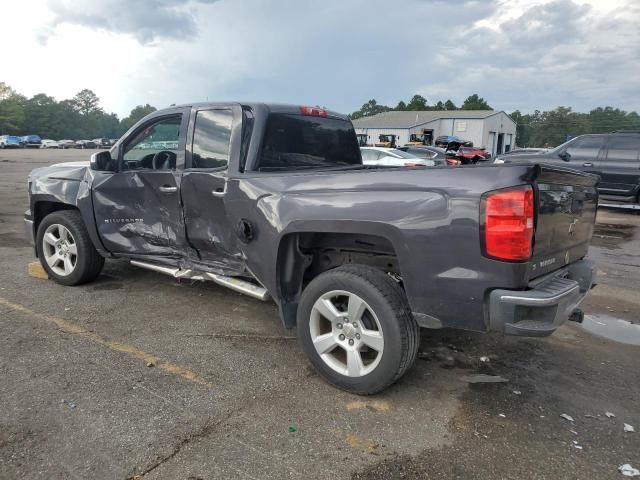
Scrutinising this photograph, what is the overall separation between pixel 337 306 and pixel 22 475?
→ 6.59 ft

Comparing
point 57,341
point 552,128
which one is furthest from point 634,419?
point 552,128

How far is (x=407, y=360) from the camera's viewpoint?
124 inches


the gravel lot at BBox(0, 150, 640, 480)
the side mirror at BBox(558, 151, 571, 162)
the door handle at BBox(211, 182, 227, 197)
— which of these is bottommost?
the gravel lot at BBox(0, 150, 640, 480)

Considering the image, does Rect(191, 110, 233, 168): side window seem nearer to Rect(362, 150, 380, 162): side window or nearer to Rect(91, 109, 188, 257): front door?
Rect(91, 109, 188, 257): front door

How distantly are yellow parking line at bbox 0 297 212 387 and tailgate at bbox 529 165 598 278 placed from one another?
92.9 inches

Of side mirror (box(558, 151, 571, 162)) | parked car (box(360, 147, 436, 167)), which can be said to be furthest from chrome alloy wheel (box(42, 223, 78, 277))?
side mirror (box(558, 151, 571, 162))

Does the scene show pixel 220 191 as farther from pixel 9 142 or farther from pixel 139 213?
pixel 9 142

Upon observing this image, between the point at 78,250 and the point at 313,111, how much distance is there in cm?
289

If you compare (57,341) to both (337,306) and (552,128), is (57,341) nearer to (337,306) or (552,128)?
(337,306)

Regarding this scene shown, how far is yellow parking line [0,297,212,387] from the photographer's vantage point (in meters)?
3.57

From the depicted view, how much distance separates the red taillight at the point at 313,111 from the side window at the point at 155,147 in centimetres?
114

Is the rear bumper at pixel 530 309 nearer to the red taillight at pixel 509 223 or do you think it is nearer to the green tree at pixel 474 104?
the red taillight at pixel 509 223

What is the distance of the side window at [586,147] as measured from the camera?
42.8 feet

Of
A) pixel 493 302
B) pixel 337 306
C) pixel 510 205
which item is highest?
pixel 510 205
